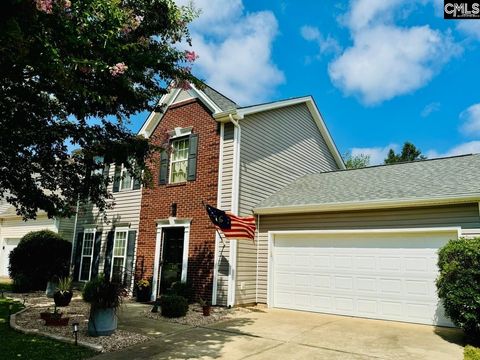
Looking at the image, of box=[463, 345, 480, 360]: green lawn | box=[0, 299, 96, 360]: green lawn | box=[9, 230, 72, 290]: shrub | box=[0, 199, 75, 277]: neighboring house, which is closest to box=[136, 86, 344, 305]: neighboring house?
box=[9, 230, 72, 290]: shrub

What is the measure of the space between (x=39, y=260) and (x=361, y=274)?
12.9 metres

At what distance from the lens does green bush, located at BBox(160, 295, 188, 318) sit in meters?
9.69

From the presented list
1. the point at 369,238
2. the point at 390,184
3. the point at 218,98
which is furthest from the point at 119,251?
the point at 390,184

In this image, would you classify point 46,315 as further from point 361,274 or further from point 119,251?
point 361,274

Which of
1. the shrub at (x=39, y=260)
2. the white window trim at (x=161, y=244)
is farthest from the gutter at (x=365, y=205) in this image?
the shrub at (x=39, y=260)

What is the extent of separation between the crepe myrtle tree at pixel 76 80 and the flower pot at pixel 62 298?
2321 mm

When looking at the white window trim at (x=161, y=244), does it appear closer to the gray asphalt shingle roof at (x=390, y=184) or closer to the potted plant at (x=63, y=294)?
the gray asphalt shingle roof at (x=390, y=184)

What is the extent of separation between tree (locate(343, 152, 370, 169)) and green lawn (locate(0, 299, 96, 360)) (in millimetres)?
35290

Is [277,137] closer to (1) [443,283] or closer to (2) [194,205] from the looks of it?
(2) [194,205]

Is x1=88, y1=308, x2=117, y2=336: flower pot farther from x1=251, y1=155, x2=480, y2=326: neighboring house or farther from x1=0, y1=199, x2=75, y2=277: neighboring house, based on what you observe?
x1=0, y1=199, x2=75, y2=277: neighboring house

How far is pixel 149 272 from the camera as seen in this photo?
13219 mm

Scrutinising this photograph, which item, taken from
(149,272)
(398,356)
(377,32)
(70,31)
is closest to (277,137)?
(377,32)

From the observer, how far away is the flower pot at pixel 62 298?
1063 cm

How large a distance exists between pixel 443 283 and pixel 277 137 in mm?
8210
